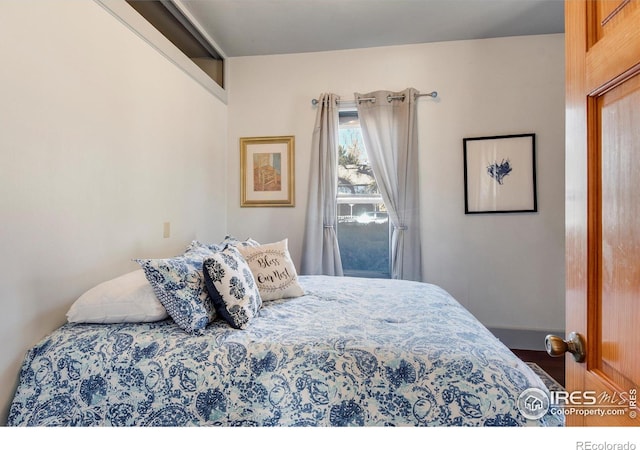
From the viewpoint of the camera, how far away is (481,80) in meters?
2.90

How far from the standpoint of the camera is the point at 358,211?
316 cm

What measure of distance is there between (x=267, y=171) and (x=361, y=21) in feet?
5.02

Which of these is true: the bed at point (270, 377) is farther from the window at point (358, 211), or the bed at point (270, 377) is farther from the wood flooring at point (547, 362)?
the window at point (358, 211)

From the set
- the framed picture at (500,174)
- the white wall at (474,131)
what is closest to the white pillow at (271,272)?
the white wall at (474,131)

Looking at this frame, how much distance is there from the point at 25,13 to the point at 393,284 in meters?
2.35

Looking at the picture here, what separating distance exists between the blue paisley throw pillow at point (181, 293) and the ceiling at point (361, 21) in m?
2.05

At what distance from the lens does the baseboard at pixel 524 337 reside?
9.19 ft

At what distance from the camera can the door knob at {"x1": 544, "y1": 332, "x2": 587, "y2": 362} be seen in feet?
2.26

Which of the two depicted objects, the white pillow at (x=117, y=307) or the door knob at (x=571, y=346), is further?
the white pillow at (x=117, y=307)
